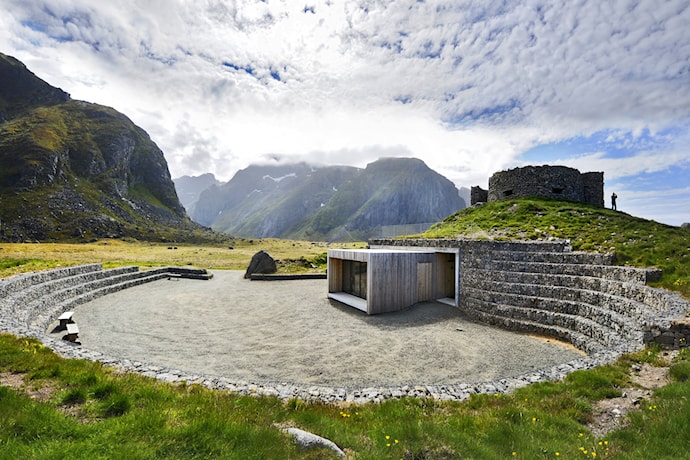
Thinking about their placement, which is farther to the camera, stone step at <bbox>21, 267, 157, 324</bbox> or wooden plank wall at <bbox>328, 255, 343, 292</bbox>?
wooden plank wall at <bbox>328, 255, 343, 292</bbox>

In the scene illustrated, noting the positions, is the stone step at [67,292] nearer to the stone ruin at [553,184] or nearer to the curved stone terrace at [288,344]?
the curved stone terrace at [288,344]

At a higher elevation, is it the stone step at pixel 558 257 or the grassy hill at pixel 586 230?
the grassy hill at pixel 586 230

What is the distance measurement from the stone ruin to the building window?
67.7ft

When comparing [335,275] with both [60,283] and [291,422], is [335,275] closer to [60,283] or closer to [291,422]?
[291,422]

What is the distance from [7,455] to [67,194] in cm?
13581

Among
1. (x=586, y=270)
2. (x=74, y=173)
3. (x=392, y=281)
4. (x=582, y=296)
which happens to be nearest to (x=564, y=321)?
(x=582, y=296)

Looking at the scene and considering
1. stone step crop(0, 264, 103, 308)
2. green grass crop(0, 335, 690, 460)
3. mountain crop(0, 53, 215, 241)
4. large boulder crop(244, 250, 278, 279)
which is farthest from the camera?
mountain crop(0, 53, 215, 241)

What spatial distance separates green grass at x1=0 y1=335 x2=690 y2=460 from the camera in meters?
4.83

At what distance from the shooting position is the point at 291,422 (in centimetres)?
625

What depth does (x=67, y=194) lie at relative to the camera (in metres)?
105

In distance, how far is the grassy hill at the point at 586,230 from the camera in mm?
14961

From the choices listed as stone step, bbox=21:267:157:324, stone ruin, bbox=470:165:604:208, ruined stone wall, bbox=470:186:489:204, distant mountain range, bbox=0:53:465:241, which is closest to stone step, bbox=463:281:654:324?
stone ruin, bbox=470:165:604:208

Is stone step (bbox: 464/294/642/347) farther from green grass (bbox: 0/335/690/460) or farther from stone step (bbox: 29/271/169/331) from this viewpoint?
stone step (bbox: 29/271/169/331)

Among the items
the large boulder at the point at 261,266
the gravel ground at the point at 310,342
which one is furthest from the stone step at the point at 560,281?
the large boulder at the point at 261,266
